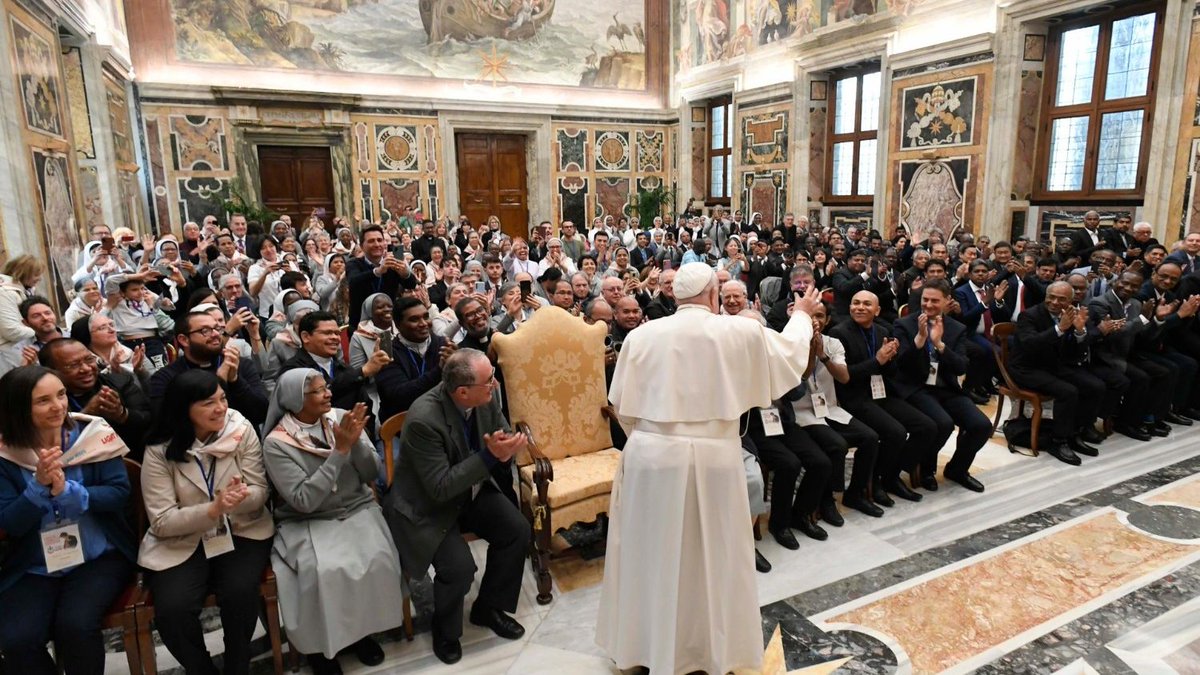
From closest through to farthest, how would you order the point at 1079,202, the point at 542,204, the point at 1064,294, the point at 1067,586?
the point at 1067,586, the point at 1064,294, the point at 1079,202, the point at 542,204

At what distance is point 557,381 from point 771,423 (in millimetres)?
1331

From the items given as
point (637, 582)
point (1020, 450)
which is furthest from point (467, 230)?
point (637, 582)

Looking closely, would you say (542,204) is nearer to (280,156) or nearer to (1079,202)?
(280,156)

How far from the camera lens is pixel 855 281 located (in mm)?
7309

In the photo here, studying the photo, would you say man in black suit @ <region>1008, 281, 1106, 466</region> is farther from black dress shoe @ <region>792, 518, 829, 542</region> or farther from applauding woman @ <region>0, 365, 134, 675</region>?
applauding woman @ <region>0, 365, 134, 675</region>

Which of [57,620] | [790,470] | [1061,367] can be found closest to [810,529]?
[790,470]

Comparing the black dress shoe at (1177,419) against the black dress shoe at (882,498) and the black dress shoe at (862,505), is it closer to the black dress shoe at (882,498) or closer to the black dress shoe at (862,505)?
the black dress shoe at (882,498)

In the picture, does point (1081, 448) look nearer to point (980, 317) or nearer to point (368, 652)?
point (980, 317)

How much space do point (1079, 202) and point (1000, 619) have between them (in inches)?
357

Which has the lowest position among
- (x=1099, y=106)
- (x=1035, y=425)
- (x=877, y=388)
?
(x=1035, y=425)

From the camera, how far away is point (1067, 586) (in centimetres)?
360

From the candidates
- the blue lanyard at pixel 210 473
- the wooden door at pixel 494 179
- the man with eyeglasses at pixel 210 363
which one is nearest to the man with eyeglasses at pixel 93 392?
the man with eyeglasses at pixel 210 363

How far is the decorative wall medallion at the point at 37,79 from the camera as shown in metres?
6.60

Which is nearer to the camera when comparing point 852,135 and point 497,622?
point 497,622
